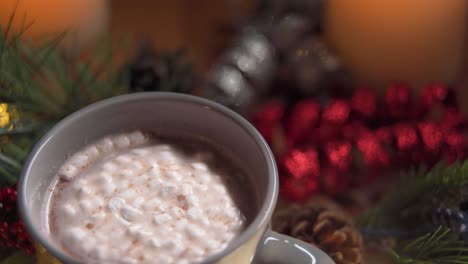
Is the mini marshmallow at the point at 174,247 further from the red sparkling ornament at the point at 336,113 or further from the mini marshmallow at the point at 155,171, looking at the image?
the red sparkling ornament at the point at 336,113

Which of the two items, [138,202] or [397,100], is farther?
[397,100]

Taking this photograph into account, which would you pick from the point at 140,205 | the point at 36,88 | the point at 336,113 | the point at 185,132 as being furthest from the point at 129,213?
the point at 336,113

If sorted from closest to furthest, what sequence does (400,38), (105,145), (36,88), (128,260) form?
(128,260) → (105,145) → (36,88) → (400,38)

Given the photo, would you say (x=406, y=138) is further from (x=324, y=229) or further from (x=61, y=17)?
(x=61, y=17)

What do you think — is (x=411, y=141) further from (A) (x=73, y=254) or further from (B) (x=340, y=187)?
(A) (x=73, y=254)

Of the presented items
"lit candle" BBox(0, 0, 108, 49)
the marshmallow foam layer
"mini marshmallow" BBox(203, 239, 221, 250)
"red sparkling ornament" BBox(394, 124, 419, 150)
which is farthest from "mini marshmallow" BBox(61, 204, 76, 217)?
"red sparkling ornament" BBox(394, 124, 419, 150)

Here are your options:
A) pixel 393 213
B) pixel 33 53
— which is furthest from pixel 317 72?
pixel 33 53

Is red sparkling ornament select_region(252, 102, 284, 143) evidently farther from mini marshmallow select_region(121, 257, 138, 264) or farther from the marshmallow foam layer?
mini marshmallow select_region(121, 257, 138, 264)
